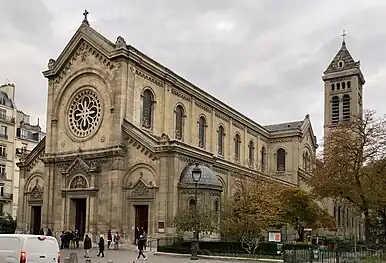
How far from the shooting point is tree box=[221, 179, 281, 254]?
39388 mm

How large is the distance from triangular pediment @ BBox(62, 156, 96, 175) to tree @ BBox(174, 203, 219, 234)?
10.6 meters

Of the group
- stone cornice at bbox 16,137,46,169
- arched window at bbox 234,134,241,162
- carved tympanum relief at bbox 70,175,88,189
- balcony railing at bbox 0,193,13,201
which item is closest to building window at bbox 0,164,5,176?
balcony railing at bbox 0,193,13,201

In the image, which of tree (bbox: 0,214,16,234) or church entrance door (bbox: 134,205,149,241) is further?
tree (bbox: 0,214,16,234)

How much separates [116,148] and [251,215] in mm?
12727

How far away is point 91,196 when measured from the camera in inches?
1847

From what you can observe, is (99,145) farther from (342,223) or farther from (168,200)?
(342,223)

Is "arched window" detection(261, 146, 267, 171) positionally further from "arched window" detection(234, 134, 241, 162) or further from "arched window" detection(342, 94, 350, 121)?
"arched window" detection(342, 94, 350, 121)

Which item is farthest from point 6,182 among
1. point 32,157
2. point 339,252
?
point 339,252

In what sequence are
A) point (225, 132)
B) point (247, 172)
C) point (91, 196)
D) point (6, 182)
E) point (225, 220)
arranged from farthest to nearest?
point (6, 182) < point (225, 132) < point (247, 172) < point (91, 196) < point (225, 220)

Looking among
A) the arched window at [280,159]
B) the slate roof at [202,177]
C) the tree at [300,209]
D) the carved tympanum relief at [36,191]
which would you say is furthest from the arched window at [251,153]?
the carved tympanum relief at [36,191]

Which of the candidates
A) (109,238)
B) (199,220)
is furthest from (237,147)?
(199,220)

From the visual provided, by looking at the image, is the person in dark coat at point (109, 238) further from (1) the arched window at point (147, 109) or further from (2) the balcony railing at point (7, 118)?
(2) the balcony railing at point (7, 118)

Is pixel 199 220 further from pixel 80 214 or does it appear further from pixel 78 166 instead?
pixel 80 214

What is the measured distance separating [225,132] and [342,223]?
3158cm
